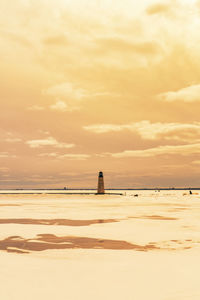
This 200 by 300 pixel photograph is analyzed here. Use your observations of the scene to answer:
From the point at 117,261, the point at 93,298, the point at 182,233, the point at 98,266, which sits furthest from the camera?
the point at 182,233

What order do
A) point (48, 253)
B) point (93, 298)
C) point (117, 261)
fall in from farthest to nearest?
point (48, 253) → point (117, 261) → point (93, 298)

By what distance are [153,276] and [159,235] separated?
17.9ft

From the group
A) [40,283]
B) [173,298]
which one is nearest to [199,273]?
[173,298]

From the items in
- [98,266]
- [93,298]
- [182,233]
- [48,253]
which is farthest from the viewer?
[182,233]

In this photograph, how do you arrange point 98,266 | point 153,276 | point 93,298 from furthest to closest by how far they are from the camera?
1. point 98,266
2. point 153,276
3. point 93,298

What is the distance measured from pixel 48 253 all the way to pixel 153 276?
312cm

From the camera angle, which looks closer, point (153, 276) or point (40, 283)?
point (40, 283)

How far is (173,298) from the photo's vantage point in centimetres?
509

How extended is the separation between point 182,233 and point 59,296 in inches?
306

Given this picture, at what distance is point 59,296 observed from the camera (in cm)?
519

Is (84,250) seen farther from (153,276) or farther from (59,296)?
(59,296)

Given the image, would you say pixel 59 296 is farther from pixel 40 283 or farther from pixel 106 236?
pixel 106 236

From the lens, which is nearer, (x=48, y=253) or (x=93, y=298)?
(x=93, y=298)

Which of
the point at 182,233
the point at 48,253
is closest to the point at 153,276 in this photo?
the point at 48,253
